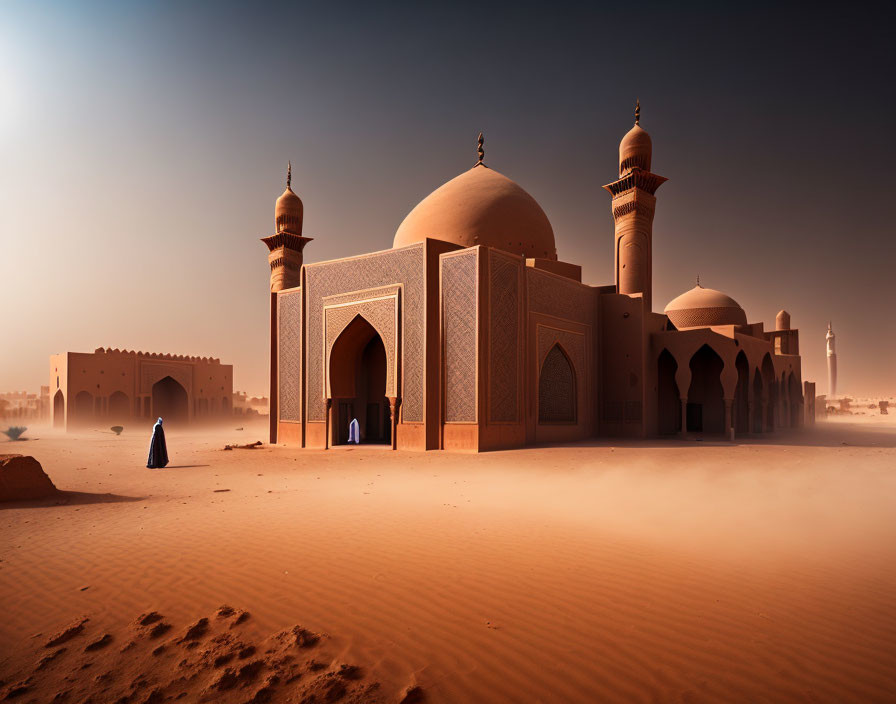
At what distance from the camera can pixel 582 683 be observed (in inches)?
111

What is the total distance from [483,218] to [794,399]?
1735 cm

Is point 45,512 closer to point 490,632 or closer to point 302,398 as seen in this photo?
point 490,632

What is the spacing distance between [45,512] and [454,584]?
→ 5634 mm

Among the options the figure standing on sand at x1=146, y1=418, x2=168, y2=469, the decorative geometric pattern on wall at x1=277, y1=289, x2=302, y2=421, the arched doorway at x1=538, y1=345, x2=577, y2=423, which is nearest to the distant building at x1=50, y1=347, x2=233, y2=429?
the decorative geometric pattern on wall at x1=277, y1=289, x2=302, y2=421

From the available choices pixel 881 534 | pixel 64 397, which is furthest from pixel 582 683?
pixel 64 397

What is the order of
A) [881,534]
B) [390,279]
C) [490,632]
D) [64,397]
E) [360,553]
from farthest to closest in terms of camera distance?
[64,397] < [390,279] < [881,534] < [360,553] < [490,632]

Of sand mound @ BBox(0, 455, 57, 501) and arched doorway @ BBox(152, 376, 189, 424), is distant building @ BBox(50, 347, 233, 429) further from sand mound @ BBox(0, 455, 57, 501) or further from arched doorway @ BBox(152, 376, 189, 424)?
sand mound @ BBox(0, 455, 57, 501)

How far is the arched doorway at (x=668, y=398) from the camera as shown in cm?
2064

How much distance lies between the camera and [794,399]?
25719mm

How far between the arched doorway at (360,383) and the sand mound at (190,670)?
13060 mm

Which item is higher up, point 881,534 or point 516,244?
point 516,244

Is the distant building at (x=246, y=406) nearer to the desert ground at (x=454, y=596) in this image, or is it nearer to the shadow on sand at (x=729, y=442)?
the shadow on sand at (x=729, y=442)

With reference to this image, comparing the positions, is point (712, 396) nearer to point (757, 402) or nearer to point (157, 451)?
point (757, 402)

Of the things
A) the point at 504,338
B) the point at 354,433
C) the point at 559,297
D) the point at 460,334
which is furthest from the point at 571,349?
the point at 354,433
